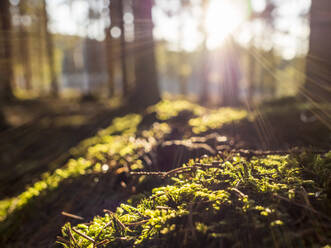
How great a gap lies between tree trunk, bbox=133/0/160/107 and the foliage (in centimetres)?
876

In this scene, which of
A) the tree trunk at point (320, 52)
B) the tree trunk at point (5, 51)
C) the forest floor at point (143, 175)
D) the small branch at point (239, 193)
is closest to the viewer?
the small branch at point (239, 193)

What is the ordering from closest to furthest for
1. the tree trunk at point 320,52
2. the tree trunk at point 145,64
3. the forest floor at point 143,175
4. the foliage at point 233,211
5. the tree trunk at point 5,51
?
the foliage at point 233,211 < the forest floor at point 143,175 < the tree trunk at point 320,52 < the tree trunk at point 145,64 < the tree trunk at point 5,51

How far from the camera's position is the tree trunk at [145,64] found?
10.2 meters

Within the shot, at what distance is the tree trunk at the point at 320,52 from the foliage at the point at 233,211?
9.28 feet

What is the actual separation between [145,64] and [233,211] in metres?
9.89

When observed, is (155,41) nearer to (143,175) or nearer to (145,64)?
(145,64)

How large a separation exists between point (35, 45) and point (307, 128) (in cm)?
3870

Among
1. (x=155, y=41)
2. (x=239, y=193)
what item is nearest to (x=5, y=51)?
(x=155, y=41)

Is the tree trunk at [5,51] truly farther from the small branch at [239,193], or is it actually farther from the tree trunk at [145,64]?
the small branch at [239,193]

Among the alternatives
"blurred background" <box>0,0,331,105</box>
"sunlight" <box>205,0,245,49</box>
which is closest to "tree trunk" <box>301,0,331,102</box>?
"blurred background" <box>0,0,331,105</box>

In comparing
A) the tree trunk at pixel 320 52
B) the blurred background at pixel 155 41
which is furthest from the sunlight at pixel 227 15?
the tree trunk at pixel 320 52

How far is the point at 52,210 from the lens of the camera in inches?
109

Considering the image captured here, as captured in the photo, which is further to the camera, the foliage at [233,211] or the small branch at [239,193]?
the small branch at [239,193]

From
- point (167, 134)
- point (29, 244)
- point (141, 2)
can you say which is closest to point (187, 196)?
point (29, 244)
